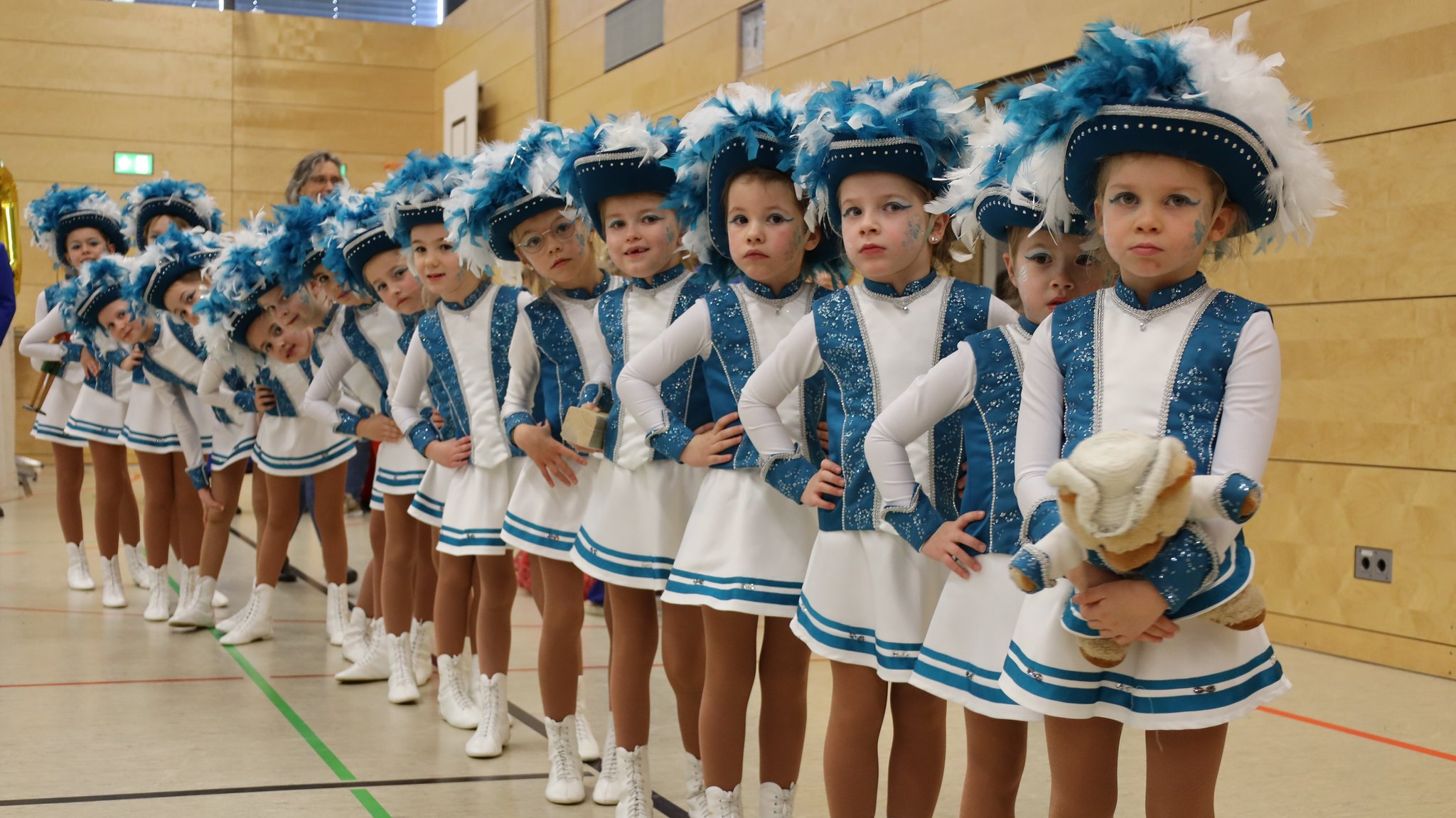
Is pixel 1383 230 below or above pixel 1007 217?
above

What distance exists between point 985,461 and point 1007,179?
0.49 meters

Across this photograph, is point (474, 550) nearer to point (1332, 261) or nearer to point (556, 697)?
point (556, 697)

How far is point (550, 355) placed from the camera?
3477 millimetres

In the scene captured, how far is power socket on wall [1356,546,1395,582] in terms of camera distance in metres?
4.92

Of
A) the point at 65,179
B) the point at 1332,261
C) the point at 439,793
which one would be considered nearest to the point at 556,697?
the point at 439,793

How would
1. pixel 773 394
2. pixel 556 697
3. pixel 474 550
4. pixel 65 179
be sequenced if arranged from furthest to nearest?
1. pixel 65 179
2. pixel 474 550
3. pixel 556 697
4. pixel 773 394

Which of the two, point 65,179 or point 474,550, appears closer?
point 474,550

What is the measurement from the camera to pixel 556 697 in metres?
3.41

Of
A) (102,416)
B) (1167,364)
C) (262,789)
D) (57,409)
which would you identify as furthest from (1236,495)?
(57,409)

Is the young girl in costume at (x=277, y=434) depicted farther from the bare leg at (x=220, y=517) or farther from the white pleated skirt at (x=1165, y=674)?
the white pleated skirt at (x=1165, y=674)

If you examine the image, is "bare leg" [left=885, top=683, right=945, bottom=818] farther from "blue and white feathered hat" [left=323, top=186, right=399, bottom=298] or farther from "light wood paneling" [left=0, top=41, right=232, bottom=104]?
"light wood paneling" [left=0, top=41, right=232, bottom=104]

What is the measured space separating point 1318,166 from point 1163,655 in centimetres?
78

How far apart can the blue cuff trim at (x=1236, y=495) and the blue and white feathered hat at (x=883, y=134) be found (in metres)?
0.88

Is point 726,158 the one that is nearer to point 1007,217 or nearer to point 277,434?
point 1007,217
